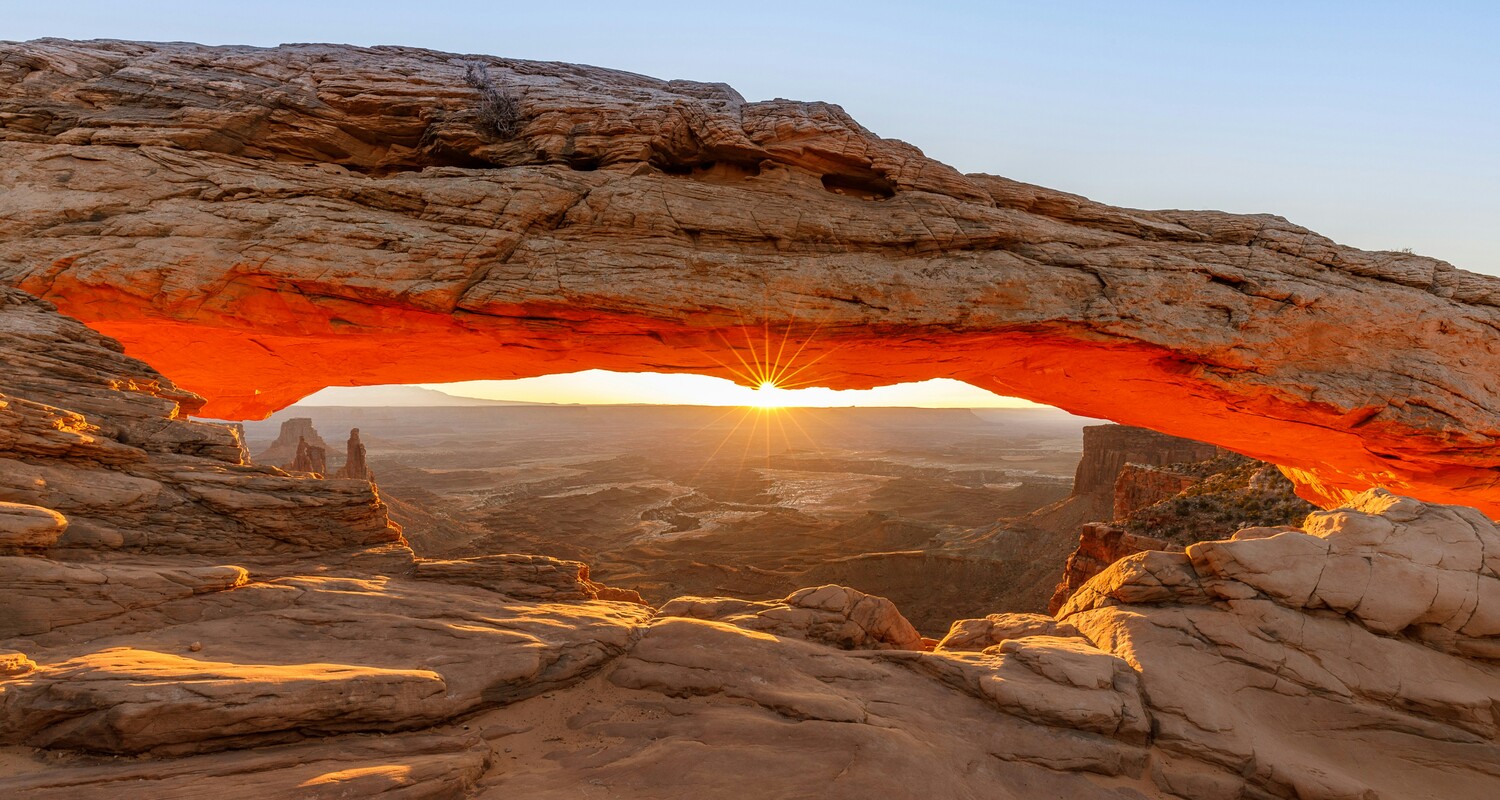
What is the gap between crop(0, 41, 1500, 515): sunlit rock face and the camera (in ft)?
37.9

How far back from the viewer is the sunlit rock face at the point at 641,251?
37.9 feet

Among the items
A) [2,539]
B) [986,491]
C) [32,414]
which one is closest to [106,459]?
[32,414]

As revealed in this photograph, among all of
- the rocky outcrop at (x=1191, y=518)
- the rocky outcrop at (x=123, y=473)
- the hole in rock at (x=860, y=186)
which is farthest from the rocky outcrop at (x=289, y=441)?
the rocky outcrop at (x=1191, y=518)

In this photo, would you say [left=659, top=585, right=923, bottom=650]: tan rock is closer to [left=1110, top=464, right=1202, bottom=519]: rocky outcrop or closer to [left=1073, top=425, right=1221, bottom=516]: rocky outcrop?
[left=1110, top=464, right=1202, bottom=519]: rocky outcrop

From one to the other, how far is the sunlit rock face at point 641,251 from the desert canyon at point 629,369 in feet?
0.30

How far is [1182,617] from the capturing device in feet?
32.2

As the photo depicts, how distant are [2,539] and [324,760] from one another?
5.15 metres

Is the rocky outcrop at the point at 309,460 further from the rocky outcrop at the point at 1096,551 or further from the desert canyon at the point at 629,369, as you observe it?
the rocky outcrop at the point at 1096,551

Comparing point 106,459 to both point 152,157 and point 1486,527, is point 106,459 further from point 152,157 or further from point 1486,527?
point 1486,527

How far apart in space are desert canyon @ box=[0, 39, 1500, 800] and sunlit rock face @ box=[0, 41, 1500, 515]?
3.7 inches

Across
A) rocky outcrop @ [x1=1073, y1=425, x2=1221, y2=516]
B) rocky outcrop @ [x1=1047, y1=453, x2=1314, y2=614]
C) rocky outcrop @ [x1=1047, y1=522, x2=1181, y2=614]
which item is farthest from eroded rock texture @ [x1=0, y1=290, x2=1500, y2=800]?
rocky outcrop @ [x1=1073, y1=425, x2=1221, y2=516]

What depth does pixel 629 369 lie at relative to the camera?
1656cm

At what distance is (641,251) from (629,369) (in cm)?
474

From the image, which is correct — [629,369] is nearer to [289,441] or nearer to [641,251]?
[641,251]
